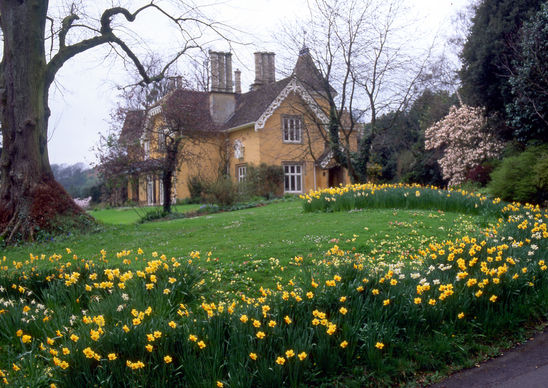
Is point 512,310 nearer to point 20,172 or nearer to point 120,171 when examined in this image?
point 20,172

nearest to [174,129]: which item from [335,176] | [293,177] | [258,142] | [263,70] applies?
[258,142]

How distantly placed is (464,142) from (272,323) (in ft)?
76.9

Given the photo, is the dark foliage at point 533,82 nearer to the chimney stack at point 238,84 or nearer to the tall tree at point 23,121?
the tall tree at point 23,121

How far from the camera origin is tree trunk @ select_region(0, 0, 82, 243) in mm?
12266

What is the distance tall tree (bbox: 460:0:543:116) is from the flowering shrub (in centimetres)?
201

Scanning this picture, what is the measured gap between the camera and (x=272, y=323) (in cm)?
411

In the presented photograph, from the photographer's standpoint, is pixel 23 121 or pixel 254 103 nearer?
pixel 23 121

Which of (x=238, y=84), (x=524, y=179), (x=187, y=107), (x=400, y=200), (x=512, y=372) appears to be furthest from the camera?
(x=238, y=84)

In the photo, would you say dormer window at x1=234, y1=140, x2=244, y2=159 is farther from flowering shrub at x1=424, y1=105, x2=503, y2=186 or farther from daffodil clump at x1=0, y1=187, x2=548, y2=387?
daffodil clump at x1=0, y1=187, x2=548, y2=387

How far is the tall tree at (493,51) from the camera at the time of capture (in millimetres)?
17672

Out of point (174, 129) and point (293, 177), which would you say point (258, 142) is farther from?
point (174, 129)

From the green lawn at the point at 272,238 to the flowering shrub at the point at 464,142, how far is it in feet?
44.5

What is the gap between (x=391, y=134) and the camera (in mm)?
38500

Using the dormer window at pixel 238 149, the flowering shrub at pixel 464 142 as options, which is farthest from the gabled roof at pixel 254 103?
the flowering shrub at pixel 464 142
